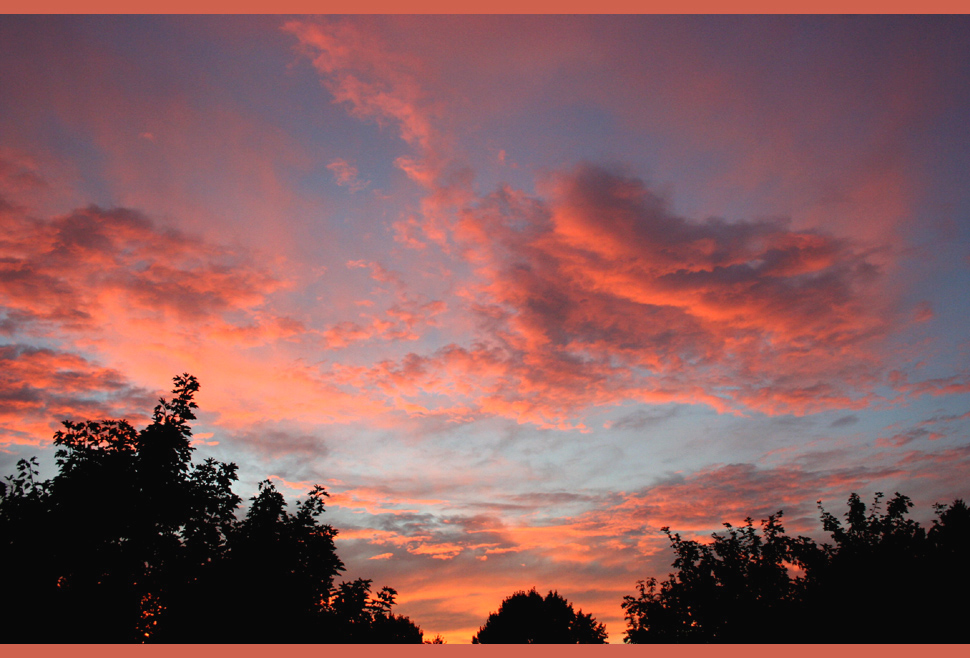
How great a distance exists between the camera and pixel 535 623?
69812mm

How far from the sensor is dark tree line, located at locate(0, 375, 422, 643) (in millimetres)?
19469

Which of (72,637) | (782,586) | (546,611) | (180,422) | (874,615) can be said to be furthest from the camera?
(546,611)

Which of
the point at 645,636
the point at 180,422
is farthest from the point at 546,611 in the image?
the point at 180,422

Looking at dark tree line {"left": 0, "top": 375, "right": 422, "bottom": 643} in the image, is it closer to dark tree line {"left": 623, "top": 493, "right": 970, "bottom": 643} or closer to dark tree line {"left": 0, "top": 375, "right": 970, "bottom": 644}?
dark tree line {"left": 0, "top": 375, "right": 970, "bottom": 644}

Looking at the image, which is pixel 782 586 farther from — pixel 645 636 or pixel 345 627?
pixel 345 627

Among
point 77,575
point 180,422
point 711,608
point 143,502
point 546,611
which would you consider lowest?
point 546,611

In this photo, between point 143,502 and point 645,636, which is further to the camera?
point 645,636

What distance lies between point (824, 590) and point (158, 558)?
35.8m

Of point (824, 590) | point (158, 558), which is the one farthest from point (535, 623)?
point (158, 558)

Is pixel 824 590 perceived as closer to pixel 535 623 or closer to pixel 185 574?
pixel 185 574

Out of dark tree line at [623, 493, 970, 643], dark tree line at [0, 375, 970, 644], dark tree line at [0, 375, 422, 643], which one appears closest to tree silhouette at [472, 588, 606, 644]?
dark tree line at [623, 493, 970, 643]

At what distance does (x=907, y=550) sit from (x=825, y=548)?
4413 millimetres

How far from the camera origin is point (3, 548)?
65.3ft

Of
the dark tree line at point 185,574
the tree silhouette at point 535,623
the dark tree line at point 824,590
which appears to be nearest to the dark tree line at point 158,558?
the dark tree line at point 185,574
